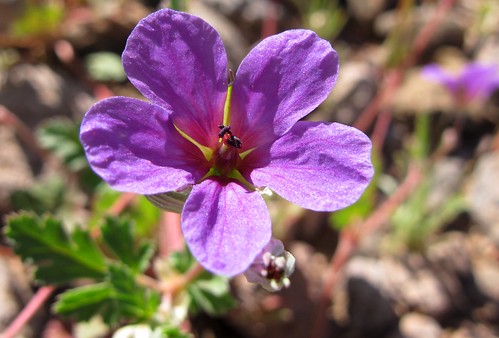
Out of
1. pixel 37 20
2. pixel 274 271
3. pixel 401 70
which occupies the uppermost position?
pixel 37 20

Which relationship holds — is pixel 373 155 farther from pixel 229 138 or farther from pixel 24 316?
pixel 24 316

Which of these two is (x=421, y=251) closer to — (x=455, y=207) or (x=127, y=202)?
(x=455, y=207)

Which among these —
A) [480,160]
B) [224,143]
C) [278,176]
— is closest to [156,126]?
[224,143]

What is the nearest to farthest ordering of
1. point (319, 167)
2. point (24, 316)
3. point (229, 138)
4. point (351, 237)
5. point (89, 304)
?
1. point (319, 167)
2. point (229, 138)
3. point (89, 304)
4. point (24, 316)
5. point (351, 237)

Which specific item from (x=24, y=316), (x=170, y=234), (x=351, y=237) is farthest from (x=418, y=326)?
(x=24, y=316)

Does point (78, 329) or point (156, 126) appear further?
point (78, 329)

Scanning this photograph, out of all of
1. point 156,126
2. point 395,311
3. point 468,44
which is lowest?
point 395,311

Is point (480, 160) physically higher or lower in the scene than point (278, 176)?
lower
